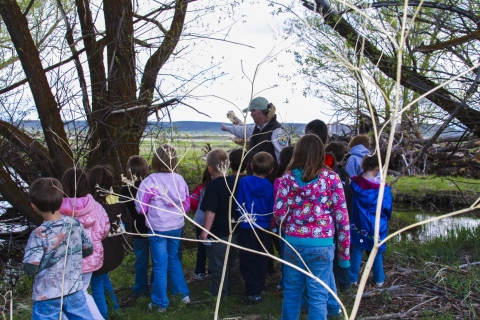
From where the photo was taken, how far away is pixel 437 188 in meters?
12.9

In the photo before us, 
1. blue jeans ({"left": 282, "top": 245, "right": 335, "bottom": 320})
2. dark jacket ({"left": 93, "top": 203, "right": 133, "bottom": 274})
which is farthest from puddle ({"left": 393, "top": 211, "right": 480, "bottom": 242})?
dark jacket ({"left": 93, "top": 203, "right": 133, "bottom": 274})

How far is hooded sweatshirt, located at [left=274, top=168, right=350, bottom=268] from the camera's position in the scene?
3943 mm

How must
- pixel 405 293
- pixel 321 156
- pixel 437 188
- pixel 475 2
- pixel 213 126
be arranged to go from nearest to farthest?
pixel 321 156 → pixel 405 293 → pixel 475 2 → pixel 213 126 → pixel 437 188

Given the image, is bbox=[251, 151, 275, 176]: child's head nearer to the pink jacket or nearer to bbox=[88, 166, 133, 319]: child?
bbox=[88, 166, 133, 319]: child

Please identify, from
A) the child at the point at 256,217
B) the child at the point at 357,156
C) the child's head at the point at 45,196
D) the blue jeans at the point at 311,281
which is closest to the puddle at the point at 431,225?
the child at the point at 357,156

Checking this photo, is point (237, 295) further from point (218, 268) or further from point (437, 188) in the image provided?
point (437, 188)

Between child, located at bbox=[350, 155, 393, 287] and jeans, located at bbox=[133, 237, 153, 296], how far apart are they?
82.1 inches

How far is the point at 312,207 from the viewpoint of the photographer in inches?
157

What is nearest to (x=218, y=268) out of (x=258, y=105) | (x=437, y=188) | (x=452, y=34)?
(x=258, y=105)

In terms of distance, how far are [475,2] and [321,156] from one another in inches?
139

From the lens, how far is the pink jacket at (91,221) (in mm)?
4184

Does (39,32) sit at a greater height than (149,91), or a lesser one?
greater

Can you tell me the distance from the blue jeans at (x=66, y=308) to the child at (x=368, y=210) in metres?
2.74

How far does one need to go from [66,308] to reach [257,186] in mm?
2011
